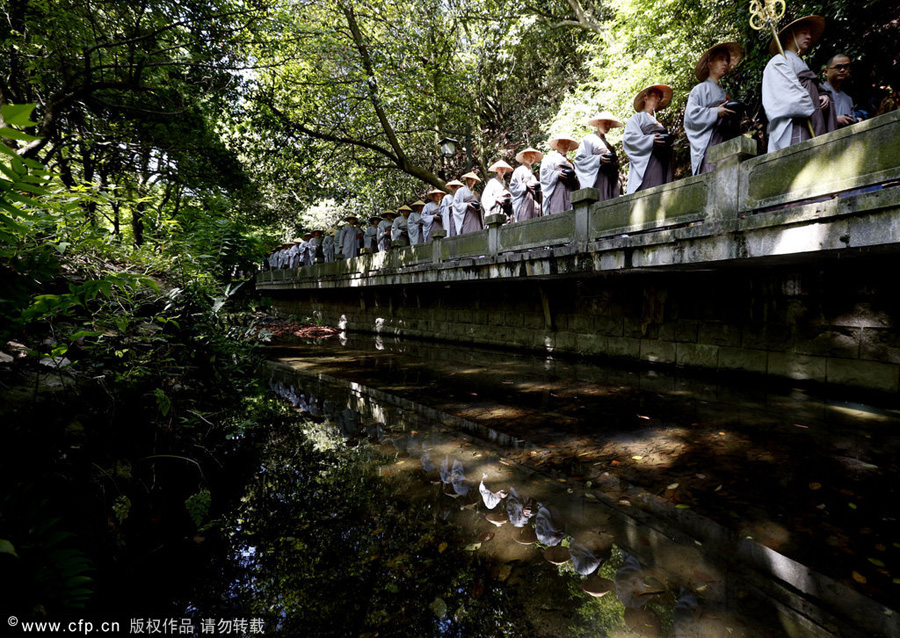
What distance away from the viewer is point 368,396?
248 inches

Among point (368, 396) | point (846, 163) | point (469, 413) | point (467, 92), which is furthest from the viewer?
point (467, 92)

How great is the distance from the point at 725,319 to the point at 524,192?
14.8ft

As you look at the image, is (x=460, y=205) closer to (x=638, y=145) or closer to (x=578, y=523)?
(x=638, y=145)

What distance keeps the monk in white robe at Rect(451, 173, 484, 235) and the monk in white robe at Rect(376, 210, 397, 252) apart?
11.9 feet

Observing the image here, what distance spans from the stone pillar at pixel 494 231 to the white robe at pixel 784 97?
4.57 meters

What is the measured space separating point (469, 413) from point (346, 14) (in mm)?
12647

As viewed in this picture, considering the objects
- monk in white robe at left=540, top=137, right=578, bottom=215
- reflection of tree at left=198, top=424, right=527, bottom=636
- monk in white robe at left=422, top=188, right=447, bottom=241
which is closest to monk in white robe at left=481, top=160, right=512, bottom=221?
monk in white robe at left=540, top=137, right=578, bottom=215

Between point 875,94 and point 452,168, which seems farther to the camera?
point 452,168

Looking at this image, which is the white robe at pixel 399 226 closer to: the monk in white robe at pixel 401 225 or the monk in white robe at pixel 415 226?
the monk in white robe at pixel 401 225

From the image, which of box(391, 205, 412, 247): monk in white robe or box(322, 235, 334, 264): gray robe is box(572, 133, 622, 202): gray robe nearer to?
box(391, 205, 412, 247): monk in white robe

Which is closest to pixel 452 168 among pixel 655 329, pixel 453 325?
pixel 453 325

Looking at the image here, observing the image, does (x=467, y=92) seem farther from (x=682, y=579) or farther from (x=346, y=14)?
(x=682, y=579)

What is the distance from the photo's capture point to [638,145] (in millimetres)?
6098

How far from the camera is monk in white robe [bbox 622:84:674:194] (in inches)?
234
